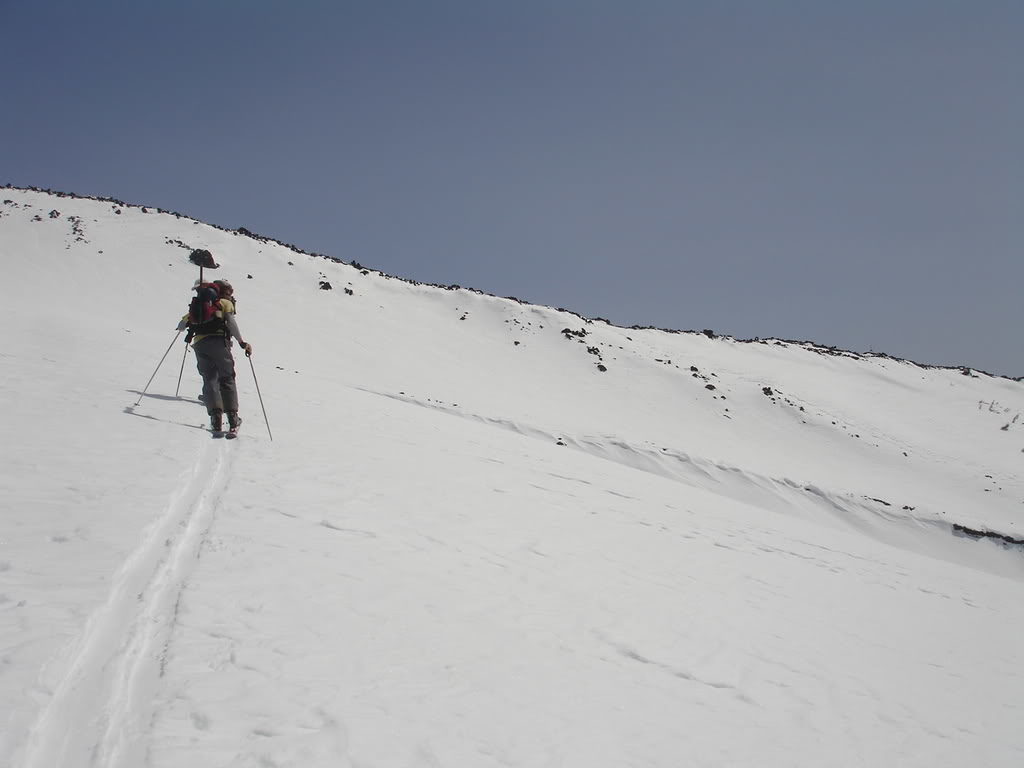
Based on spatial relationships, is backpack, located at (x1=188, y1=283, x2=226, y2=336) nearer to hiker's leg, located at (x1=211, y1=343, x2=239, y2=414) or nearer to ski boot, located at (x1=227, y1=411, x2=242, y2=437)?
hiker's leg, located at (x1=211, y1=343, x2=239, y2=414)

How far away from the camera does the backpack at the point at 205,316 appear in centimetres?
834

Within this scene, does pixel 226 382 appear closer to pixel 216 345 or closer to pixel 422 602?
pixel 216 345

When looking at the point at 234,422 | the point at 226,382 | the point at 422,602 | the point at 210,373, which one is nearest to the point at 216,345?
the point at 210,373

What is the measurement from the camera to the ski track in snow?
1982 mm

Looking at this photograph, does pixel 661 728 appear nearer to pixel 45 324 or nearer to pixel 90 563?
pixel 90 563

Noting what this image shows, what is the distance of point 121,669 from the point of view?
2.43m

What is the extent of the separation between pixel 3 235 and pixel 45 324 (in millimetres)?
17238

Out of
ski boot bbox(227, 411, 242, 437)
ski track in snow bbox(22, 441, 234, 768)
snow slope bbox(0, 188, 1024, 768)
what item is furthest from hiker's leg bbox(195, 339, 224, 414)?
ski track in snow bbox(22, 441, 234, 768)

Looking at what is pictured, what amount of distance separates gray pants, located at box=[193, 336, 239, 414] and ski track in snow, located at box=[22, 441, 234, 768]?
173 inches

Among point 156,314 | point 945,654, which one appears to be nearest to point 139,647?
point 945,654

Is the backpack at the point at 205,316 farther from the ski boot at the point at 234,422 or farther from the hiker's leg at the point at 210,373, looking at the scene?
the ski boot at the point at 234,422

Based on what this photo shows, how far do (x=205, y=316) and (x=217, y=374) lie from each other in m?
0.98

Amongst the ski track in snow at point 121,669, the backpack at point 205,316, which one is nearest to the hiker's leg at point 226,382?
the backpack at point 205,316

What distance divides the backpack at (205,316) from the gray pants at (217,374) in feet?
0.55
